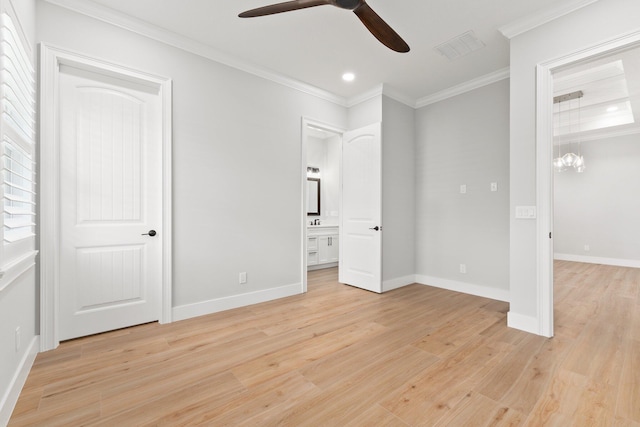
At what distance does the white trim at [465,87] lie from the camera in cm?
356

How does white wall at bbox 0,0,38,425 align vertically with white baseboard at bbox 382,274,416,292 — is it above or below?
above

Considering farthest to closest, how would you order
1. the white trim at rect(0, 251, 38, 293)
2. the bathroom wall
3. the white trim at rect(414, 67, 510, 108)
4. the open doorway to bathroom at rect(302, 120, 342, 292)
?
1. the bathroom wall
2. the open doorway to bathroom at rect(302, 120, 342, 292)
3. the white trim at rect(414, 67, 510, 108)
4. the white trim at rect(0, 251, 38, 293)

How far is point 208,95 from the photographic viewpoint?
3.08 meters

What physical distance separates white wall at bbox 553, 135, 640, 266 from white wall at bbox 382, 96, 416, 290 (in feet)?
15.7

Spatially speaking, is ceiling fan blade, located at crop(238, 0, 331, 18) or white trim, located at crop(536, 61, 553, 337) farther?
white trim, located at crop(536, 61, 553, 337)

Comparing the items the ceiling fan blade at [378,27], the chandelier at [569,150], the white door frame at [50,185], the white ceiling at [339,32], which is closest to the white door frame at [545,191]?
the white ceiling at [339,32]

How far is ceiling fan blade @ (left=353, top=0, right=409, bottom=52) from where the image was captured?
6.21ft

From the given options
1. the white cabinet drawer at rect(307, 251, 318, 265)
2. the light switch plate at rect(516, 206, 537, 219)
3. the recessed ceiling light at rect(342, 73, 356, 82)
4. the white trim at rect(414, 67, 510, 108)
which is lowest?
the white cabinet drawer at rect(307, 251, 318, 265)

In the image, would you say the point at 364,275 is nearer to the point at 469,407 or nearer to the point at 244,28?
the point at 469,407

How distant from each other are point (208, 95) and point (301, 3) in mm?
1584

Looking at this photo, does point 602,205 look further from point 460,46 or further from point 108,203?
point 108,203

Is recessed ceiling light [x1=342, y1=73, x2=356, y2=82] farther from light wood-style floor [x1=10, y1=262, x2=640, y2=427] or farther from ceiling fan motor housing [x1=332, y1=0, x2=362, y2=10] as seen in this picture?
light wood-style floor [x1=10, y1=262, x2=640, y2=427]

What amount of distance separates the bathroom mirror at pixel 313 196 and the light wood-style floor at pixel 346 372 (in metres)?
3.20

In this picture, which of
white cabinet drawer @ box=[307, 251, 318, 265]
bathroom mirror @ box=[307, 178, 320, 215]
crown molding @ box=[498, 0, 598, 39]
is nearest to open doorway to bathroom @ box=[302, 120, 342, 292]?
bathroom mirror @ box=[307, 178, 320, 215]
